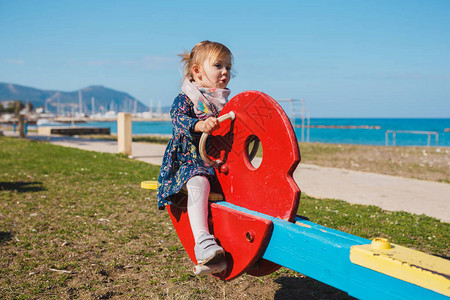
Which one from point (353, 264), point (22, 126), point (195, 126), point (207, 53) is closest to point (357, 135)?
point (22, 126)

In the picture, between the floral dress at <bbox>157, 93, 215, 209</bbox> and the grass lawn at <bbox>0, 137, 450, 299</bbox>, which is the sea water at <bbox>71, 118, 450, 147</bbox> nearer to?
the grass lawn at <bbox>0, 137, 450, 299</bbox>

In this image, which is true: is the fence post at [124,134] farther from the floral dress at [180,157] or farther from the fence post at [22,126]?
the floral dress at [180,157]

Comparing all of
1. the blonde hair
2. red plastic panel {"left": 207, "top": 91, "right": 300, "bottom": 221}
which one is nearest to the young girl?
the blonde hair

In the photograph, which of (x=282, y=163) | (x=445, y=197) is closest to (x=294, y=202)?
(x=282, y=163)

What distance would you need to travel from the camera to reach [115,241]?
4309 millimetres

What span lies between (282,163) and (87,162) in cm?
928

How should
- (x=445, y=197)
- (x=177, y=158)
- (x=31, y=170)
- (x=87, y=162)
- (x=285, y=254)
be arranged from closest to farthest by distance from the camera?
(x=285, y=254) < (x=177, y=158) < (x=445, y=197) < (x=31, y=170) < (x=87, y=162)

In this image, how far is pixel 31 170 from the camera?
29.9 feet

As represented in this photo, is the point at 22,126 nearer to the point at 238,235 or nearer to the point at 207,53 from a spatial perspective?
the point at 207,53

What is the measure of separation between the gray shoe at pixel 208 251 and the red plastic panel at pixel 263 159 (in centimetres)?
29

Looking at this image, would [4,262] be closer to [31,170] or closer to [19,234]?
[19,234]

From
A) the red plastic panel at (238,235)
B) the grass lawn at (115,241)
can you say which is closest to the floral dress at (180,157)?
the red plastic panel at (238,235)

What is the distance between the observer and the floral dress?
2.62 metres

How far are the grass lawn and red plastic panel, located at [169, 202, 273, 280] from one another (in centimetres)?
81
